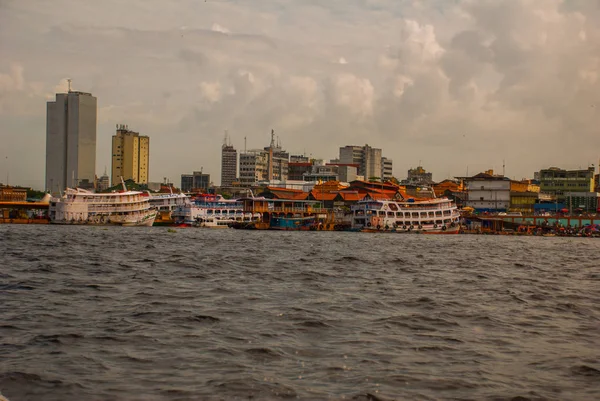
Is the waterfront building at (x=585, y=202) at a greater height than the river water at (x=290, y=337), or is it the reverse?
the waterfront building at (x=585, y=202)

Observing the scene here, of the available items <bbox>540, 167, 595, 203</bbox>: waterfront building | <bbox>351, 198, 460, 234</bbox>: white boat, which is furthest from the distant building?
<bbox>351, 198, 460, 234</bbox>: white boat

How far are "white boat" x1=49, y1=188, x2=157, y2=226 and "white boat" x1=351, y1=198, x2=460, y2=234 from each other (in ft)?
120

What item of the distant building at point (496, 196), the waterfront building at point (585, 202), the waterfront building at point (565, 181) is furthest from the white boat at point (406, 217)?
the waterfront building at point (565, 181)

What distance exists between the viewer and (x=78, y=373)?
14.1 meters

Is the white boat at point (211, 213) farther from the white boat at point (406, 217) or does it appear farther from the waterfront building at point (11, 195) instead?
the waterfront building at point (11, 195)

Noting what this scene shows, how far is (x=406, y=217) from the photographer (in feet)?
397

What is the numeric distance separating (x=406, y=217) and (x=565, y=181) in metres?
76.5

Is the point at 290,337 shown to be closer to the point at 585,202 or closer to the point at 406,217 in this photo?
the point at 406,217

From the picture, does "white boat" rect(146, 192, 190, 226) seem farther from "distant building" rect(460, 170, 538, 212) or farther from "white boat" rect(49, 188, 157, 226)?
"distant building" rect(460, 170, 538, 212)

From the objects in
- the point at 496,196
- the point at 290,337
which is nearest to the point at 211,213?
the point at 496,196

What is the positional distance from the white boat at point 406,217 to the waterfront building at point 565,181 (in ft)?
202

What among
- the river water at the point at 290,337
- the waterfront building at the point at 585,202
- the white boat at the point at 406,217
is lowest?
the river water at the point at 290,337

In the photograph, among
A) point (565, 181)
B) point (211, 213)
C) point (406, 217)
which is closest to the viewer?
point (406, 217)

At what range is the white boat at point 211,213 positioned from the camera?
12494 cm
